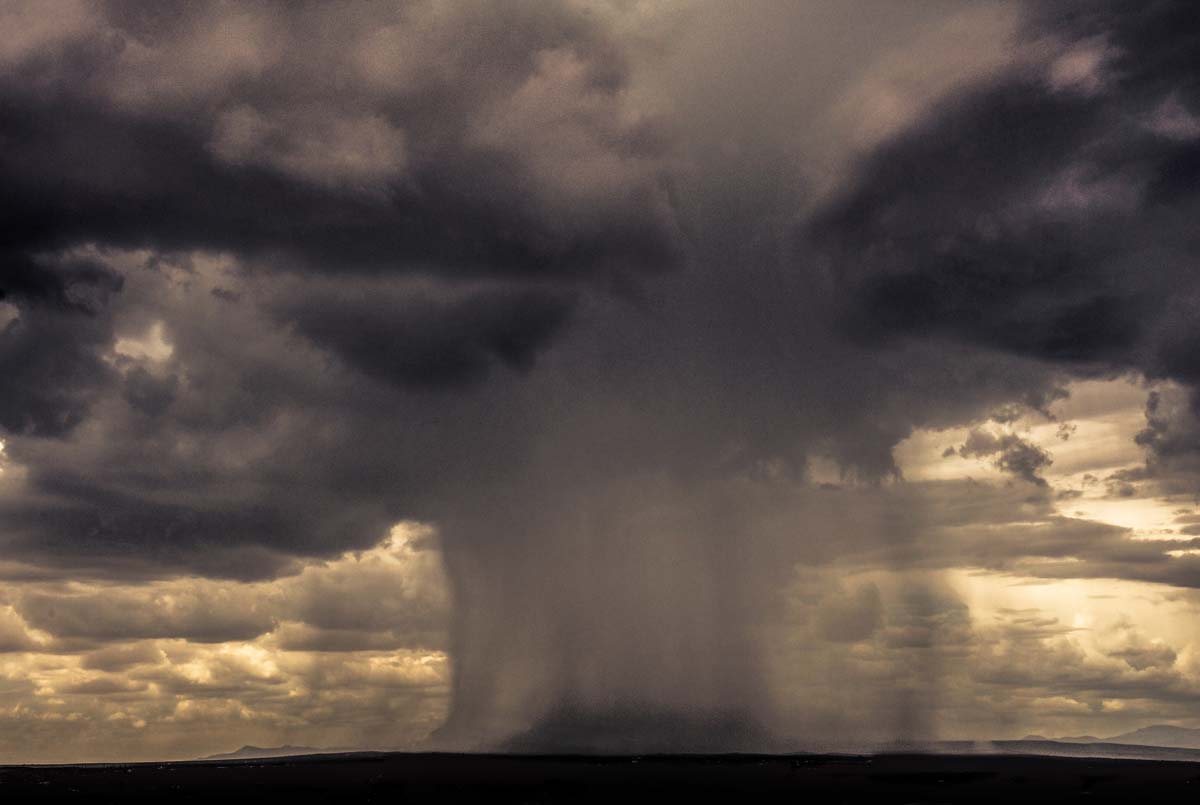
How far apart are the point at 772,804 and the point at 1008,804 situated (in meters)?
43.6

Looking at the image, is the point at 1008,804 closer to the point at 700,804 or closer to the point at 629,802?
the point at 700,804

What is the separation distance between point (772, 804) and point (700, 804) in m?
13.6

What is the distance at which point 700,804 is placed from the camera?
197000 mm

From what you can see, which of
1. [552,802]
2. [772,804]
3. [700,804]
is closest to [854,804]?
[772,804]

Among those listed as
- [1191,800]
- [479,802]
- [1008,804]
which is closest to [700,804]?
[479,802]

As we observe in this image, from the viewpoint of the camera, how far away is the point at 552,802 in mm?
197000

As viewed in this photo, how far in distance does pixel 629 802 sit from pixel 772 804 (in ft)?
83.9

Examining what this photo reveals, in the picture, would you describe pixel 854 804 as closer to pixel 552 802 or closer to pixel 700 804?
pixel 700 804

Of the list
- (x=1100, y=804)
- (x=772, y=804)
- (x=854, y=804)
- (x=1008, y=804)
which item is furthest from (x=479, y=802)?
(x=1100, y=804)

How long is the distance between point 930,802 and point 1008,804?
45.1 ft

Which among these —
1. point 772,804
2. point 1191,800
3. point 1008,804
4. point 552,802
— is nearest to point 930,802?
point 1008,804

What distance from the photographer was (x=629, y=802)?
198m

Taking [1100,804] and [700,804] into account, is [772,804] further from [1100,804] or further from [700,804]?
[1100,804]

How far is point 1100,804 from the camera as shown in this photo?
7840 inches
